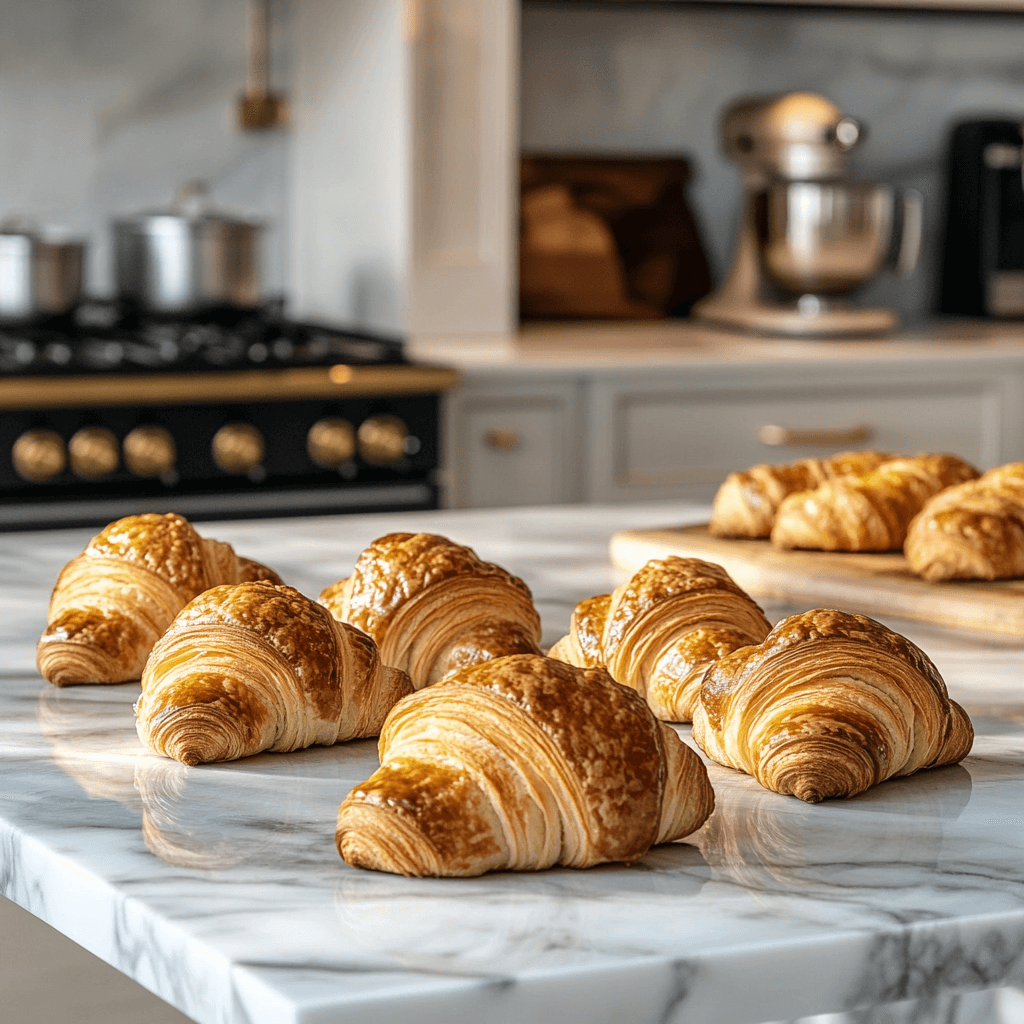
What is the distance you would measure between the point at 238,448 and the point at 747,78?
169 cm

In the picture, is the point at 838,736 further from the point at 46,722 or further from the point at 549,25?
the point at 549,25

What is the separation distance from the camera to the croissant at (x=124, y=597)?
1009 mm

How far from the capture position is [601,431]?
3.06m

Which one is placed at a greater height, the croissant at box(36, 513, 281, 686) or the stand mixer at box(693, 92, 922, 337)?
the stand mixer at box(693, 92, 922, 337)

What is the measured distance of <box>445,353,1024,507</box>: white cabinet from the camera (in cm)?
300

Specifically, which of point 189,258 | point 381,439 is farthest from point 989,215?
point 189,258

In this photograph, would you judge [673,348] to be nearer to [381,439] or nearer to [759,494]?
[381,439]

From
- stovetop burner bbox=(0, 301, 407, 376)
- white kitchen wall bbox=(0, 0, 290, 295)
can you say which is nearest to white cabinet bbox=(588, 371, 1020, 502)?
stovetop burner bbox=(0, 301, 407, 376)

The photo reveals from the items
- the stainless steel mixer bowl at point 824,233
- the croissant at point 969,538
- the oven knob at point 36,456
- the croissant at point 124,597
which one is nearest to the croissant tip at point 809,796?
the croissant at point 124,597

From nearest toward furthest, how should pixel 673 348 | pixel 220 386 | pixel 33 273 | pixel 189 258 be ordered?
pixel 220 386 < pixel 33 273 < pixel 189 258 < pixel 673 348

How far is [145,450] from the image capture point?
8.94ft

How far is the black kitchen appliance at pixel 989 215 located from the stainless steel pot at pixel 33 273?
1934 mm

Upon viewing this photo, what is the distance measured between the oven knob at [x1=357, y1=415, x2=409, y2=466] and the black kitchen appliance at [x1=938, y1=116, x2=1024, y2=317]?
159cm

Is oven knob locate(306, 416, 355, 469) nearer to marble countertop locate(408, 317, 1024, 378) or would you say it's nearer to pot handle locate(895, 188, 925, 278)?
marble countertop locate(408, 317, 1024, 378)
